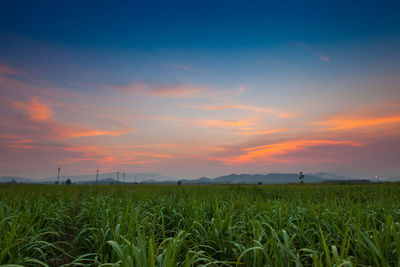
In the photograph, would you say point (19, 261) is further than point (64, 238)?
No

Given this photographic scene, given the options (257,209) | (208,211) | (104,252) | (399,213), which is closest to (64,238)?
(104,252)

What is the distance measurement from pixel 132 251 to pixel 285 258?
226cm

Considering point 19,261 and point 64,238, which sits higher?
point 19,261

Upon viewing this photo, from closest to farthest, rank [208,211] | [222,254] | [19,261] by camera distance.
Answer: [19,261], [222,254], [208,211]

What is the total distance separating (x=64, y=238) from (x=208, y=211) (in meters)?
4.15

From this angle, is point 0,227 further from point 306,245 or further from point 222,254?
point 306,245

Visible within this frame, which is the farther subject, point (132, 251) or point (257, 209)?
point (257, 209)

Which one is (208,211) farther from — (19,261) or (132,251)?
(19,261)

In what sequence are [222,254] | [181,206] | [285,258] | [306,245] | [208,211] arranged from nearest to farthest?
[285,258]
[222,254]
[306,245]
[208,211]
[181,206]

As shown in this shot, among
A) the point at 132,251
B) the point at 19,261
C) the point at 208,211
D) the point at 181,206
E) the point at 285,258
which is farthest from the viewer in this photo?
the point at 181,206

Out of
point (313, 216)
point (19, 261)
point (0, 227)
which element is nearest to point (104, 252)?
point (19, 261)

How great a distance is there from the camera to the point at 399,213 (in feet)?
23.1

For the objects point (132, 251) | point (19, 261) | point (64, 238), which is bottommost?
point (64, 238)

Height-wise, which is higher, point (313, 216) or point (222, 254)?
point (313, 216)
